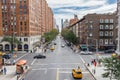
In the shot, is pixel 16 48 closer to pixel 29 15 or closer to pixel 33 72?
pixel 29 15

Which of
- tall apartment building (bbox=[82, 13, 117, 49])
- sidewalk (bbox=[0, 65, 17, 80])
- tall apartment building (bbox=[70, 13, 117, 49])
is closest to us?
sidewalk (bbox=[0, 65, 17, 80])

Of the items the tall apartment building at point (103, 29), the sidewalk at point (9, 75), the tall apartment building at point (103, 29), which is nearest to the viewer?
the sidewalk at point (9, 75)

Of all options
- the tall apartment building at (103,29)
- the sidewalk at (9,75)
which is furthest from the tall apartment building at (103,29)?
the sidewalk at (9,75)

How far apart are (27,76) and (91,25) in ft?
209

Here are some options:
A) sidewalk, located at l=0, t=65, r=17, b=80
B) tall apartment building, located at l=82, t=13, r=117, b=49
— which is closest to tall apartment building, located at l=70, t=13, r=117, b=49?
tall apartment building, located at l=82, t=13, r=117, b=49

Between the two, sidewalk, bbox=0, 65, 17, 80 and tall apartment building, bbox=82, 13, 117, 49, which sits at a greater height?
tall apartment building, bbox=82, 13, 117, 49

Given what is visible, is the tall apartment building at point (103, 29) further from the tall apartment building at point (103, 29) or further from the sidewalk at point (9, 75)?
the sidewalk at point (9, 75)

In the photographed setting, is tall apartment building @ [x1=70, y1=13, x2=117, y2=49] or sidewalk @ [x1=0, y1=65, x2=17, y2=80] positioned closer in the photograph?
sidewalk @ [x1=0, y1=65, x2=17, y2=80]

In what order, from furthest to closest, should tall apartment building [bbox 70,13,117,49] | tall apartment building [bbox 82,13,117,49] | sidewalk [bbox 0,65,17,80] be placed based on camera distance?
1. tall apartment building [bbox 82,13,117,49]
2. tall apartment building [bbox 70,13,117,49]
3. sidewalk [bbox 0,65,17,80]

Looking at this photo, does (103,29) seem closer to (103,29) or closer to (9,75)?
(103,29)

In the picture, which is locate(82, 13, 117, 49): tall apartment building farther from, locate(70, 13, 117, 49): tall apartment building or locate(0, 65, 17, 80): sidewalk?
locate(0, 65, 17, 80): sidewalk

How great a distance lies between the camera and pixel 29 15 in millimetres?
107000

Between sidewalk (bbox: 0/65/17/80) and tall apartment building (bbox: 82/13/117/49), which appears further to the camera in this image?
tall apartment building (bbox: 82/13/117/49)

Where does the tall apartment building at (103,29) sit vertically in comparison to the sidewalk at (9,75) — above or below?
above
